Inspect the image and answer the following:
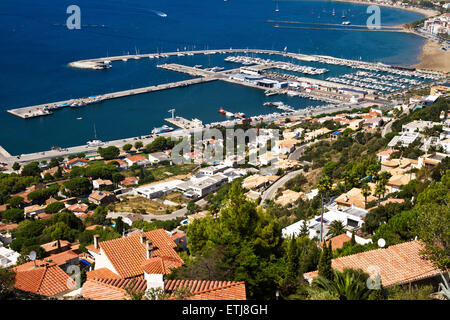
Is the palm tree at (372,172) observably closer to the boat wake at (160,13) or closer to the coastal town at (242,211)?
the coastal town at (242,211)

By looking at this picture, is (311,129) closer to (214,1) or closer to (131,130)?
(131,130)

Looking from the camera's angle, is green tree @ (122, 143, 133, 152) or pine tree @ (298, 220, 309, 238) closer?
pine tree @ (298, 220, 309, 238)

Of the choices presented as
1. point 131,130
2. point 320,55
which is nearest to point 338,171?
point 131,130

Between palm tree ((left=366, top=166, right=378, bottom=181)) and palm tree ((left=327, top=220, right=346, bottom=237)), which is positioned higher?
palm tree ((left=366, top=166, right=378, bottom=181))

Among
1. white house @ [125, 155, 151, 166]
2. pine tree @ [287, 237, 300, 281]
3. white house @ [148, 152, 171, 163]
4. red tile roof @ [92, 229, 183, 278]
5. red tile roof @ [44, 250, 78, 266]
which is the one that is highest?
pine tree @ [287, 237, 300, 281]

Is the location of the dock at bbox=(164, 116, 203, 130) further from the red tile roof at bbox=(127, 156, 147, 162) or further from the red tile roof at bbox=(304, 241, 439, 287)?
the red tile roof at bbox=(304, 241, 439, 287)

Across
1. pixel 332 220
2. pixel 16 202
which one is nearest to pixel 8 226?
pixel 16 202

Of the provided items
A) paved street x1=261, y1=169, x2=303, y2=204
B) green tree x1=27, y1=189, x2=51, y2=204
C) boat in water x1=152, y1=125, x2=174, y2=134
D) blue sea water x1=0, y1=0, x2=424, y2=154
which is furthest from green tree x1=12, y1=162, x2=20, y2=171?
paved street x1=261, y1=169, x2=303, y2=204

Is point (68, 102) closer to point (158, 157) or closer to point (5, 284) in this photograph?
point (158, 157)
